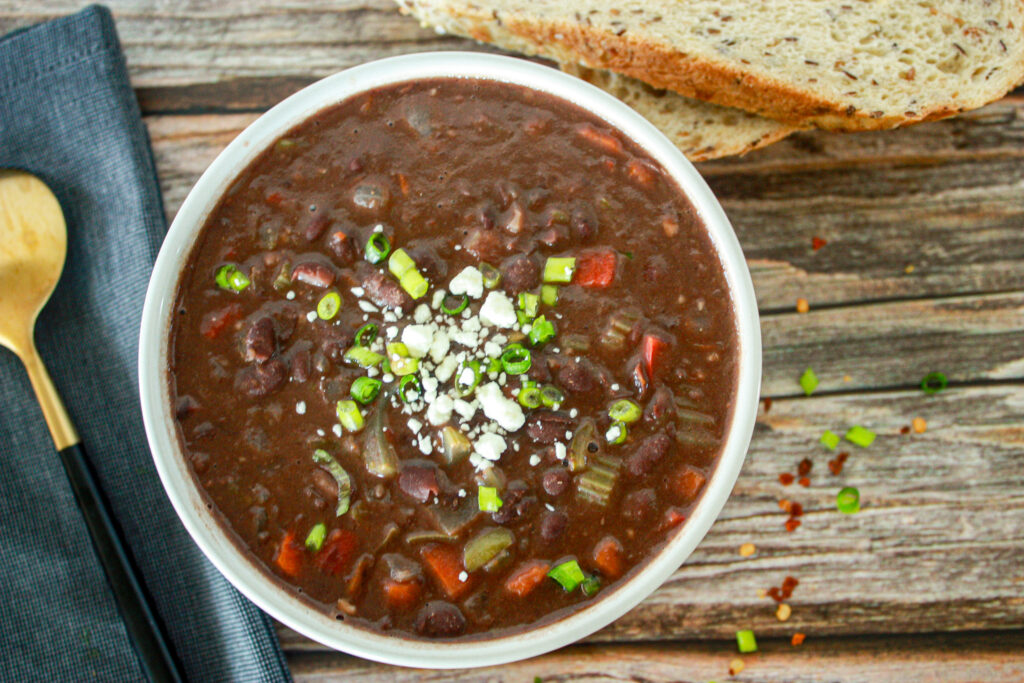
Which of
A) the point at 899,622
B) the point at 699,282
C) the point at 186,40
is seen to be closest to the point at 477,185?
the point at 699,282

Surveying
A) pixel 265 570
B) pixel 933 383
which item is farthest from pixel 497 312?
pixel 933 383

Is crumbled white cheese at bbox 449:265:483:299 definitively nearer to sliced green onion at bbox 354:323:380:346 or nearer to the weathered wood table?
sliced green onion at bbox 354:323:380:346

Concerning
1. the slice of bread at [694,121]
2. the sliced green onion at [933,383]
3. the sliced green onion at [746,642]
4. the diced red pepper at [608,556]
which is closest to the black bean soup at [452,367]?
the diced red pepper at [608,556]

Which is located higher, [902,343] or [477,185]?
[477,185]

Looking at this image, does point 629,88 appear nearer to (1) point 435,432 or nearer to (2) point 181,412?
(1) point 435,432

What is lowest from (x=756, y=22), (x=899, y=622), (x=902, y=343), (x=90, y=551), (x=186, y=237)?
(x=899, y=622)

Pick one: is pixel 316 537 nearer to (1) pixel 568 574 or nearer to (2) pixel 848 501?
(1) pixel 568 574

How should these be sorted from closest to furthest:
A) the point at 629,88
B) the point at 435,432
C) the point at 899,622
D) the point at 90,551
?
the point at 435,432, the point at 90,551, the point at 899,622, the point at 629,88
